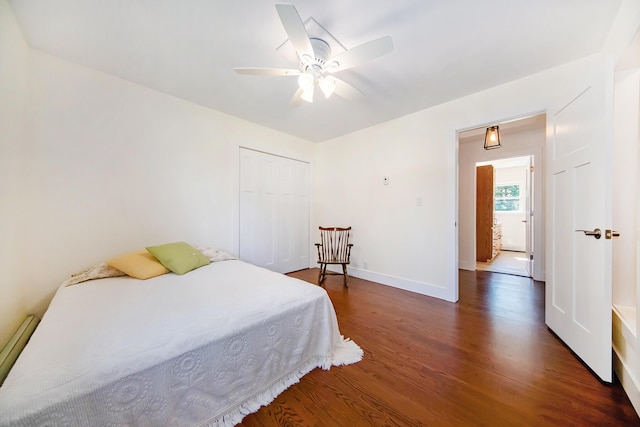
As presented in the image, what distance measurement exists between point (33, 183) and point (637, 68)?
178 inches

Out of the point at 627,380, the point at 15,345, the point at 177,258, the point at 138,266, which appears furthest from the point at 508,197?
the point at 15,345

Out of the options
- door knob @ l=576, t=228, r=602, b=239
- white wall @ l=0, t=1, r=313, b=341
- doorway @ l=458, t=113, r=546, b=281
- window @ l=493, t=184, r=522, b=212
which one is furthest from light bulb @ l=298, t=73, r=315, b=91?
window @ l=493, t=184, r=522, b=212

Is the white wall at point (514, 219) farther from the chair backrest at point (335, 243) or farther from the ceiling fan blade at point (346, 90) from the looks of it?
the ceiling fan blade at point (346, 90)

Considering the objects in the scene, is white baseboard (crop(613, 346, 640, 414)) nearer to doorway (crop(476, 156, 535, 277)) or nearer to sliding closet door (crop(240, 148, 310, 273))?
sliding closet door (crop(240, 148, 310, 273))

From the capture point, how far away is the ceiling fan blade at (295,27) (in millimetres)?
1168

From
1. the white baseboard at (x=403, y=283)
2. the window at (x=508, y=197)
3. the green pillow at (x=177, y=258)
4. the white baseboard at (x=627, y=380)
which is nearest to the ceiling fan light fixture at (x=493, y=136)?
the white baseboard at (x=403, y=283)

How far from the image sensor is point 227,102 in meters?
2.68

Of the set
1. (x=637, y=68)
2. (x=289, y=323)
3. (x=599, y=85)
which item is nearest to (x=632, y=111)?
(x=637, y=68)

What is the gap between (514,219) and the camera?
6.45 m

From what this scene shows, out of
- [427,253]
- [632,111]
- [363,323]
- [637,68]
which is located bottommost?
[363,323]

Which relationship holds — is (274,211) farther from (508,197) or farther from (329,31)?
(508,197)

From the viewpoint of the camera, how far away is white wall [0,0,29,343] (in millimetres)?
1459

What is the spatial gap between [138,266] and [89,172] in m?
1.01

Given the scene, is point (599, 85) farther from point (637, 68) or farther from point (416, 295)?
point (416, 295)
